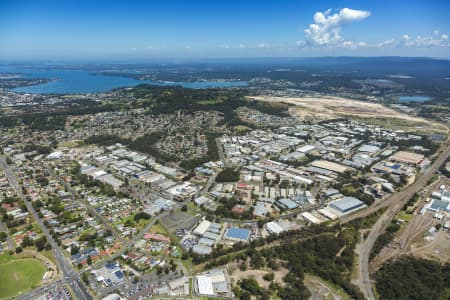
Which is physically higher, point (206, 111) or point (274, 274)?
point (206, 111)

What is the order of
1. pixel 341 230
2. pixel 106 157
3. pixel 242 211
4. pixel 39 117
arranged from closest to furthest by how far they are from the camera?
pixel 341 230 < pixel 242 211 < pixel 106 157 < pixel 39 117

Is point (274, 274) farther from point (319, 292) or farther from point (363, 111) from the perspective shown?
point (363, 111)

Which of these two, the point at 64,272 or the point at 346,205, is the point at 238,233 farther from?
the point at 64,272

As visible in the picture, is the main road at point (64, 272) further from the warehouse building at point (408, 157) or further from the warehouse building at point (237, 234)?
the warehouse building at point (408, 157)

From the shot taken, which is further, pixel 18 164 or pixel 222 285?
pixel 18 164

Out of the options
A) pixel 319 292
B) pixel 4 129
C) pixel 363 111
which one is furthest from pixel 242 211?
pixel 363 111

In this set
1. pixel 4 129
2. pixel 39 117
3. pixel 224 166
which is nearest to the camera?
pixel 224 166
